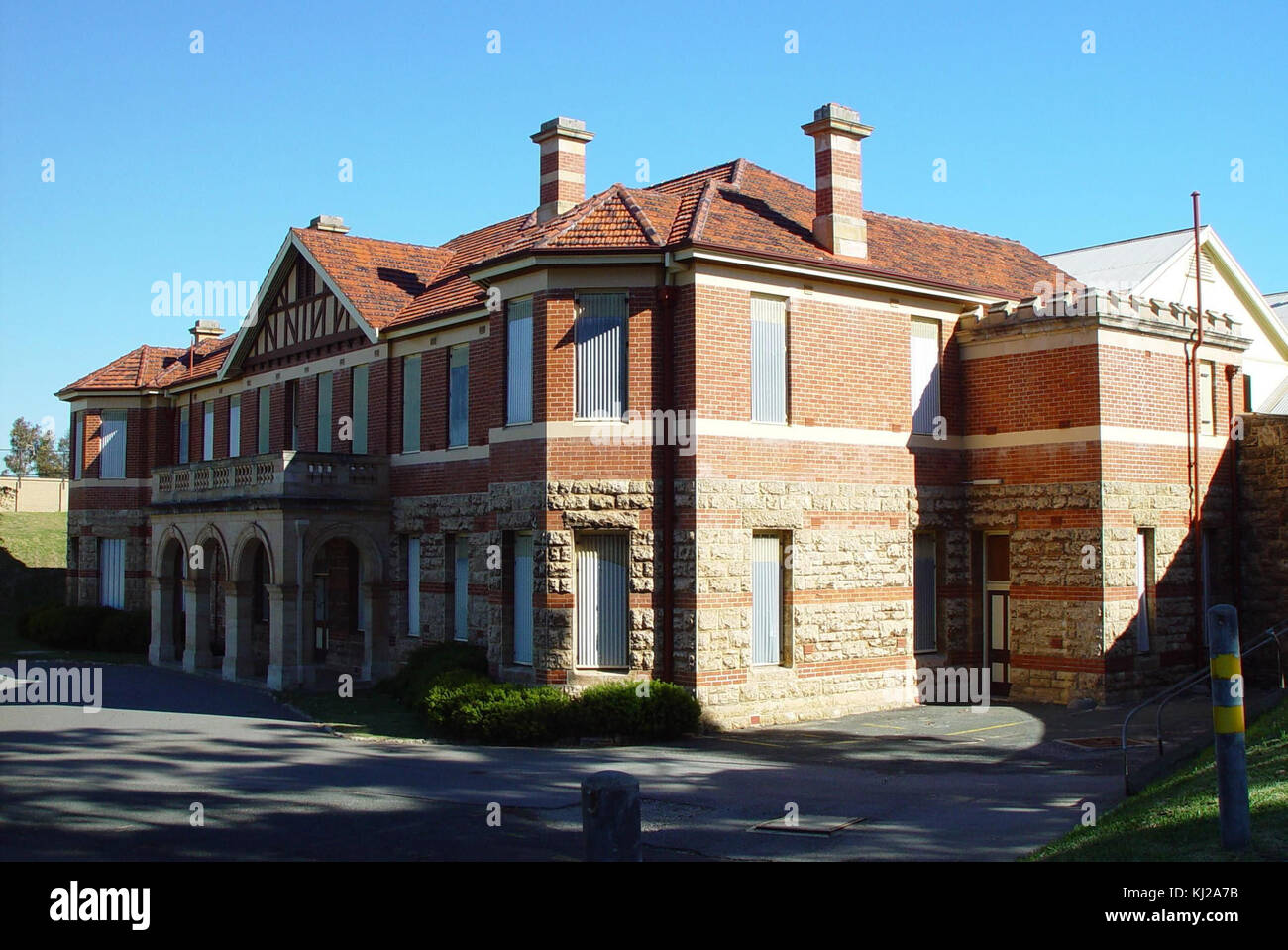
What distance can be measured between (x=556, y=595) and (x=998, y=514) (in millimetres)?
8672

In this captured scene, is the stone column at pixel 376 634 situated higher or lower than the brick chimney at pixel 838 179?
lower

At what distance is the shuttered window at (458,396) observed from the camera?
77.9 ft

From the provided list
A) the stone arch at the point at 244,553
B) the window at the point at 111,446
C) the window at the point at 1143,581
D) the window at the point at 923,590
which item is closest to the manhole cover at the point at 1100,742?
the window at the point at 1143,581

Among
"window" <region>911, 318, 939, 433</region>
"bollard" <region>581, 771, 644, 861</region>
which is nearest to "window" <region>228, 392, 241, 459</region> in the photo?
"window" <region>911, 318, 939, 433</region>

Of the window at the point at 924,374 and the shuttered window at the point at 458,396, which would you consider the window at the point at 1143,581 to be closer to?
the window at the point at 924,374

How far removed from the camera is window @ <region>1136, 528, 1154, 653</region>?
20828 millimetres

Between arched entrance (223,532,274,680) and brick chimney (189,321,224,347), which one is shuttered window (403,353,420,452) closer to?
arched entrance (223,532,274,680)

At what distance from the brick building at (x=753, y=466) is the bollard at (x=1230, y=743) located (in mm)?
10825

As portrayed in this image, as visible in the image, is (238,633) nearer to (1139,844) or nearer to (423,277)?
(423,277)

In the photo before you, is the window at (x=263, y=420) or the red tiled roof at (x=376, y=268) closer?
the red tiled roof at (x=376, y=268)

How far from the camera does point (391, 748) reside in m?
17.3

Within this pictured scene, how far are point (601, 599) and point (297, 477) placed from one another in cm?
880

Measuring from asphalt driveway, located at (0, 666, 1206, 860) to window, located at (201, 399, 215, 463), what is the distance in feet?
48.1

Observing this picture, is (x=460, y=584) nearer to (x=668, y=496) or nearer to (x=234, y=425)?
(x=668, y=496)
